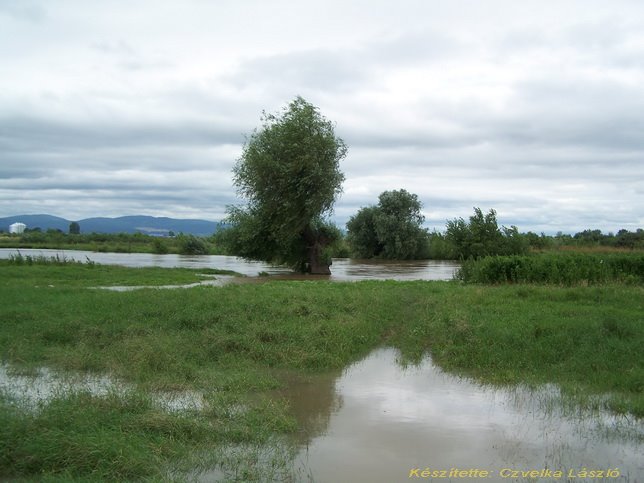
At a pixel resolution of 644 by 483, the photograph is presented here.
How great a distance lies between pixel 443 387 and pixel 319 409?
259 cm

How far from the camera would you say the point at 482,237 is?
106 ft

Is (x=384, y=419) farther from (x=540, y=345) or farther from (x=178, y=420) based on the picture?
(x=540, y=345)

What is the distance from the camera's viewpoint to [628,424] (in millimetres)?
7703

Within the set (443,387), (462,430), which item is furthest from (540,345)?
(462,430)

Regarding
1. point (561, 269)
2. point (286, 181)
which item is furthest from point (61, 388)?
point (286, 181)

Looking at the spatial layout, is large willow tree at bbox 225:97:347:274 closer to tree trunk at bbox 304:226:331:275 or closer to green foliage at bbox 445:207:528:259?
tree trunk at bbox 304:226:331:275

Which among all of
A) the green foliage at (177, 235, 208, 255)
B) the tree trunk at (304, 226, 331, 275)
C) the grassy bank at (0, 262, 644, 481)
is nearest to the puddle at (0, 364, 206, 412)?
the grassy bank at (0, 262, 644, 481)

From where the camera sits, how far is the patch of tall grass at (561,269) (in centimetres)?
2150

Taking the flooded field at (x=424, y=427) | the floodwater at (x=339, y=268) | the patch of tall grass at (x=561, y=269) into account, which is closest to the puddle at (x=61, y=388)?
the flooded field at (x=424, y=427)

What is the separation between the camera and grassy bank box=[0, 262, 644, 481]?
20.7ft

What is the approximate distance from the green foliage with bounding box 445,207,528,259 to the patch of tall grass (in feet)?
29.0

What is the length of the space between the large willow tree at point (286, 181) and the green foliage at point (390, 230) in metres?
26.3

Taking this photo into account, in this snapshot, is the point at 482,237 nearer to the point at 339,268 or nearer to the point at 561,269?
the point at 561,269

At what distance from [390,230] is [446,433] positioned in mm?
52485
